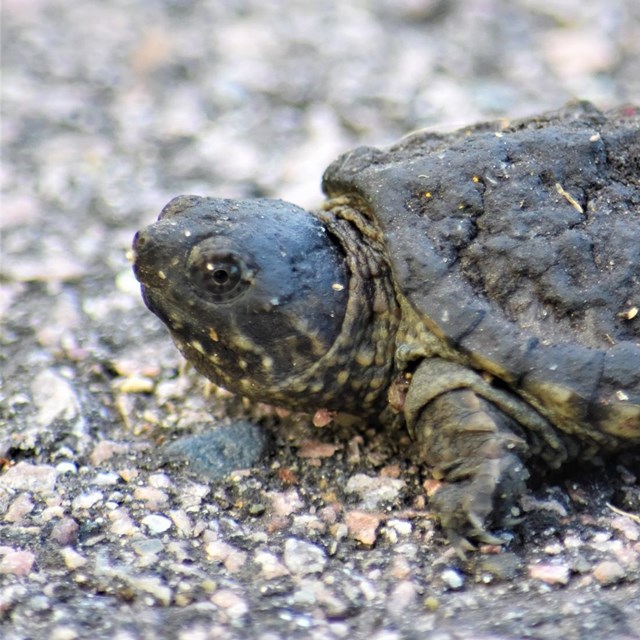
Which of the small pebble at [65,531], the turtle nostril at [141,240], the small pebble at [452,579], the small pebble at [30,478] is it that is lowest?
the small pebble at [452,579]

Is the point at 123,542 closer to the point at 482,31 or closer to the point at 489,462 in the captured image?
the point at 489,462

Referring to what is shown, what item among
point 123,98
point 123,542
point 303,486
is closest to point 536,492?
point 303,486

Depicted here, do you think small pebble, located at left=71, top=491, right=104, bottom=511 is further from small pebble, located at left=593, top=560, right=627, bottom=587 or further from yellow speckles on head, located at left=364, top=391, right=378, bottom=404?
small pebble, located at left=593, top=560, right=627, bottom=587

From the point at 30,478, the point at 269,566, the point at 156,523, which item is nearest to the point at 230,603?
the point at 269,566

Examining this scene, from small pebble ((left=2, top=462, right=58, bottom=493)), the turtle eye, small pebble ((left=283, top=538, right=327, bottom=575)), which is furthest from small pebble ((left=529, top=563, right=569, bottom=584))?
small pebble ((left=2, top=462, right=58, bottom=493))

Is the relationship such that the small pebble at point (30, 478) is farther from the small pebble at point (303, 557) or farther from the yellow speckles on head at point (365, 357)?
the yellow speckles on head at point (365, 357)

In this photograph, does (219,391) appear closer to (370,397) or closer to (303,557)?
(370,397)

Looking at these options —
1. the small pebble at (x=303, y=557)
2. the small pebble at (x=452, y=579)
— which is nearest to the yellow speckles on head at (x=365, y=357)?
the small pebble at (x=303, y=557)
